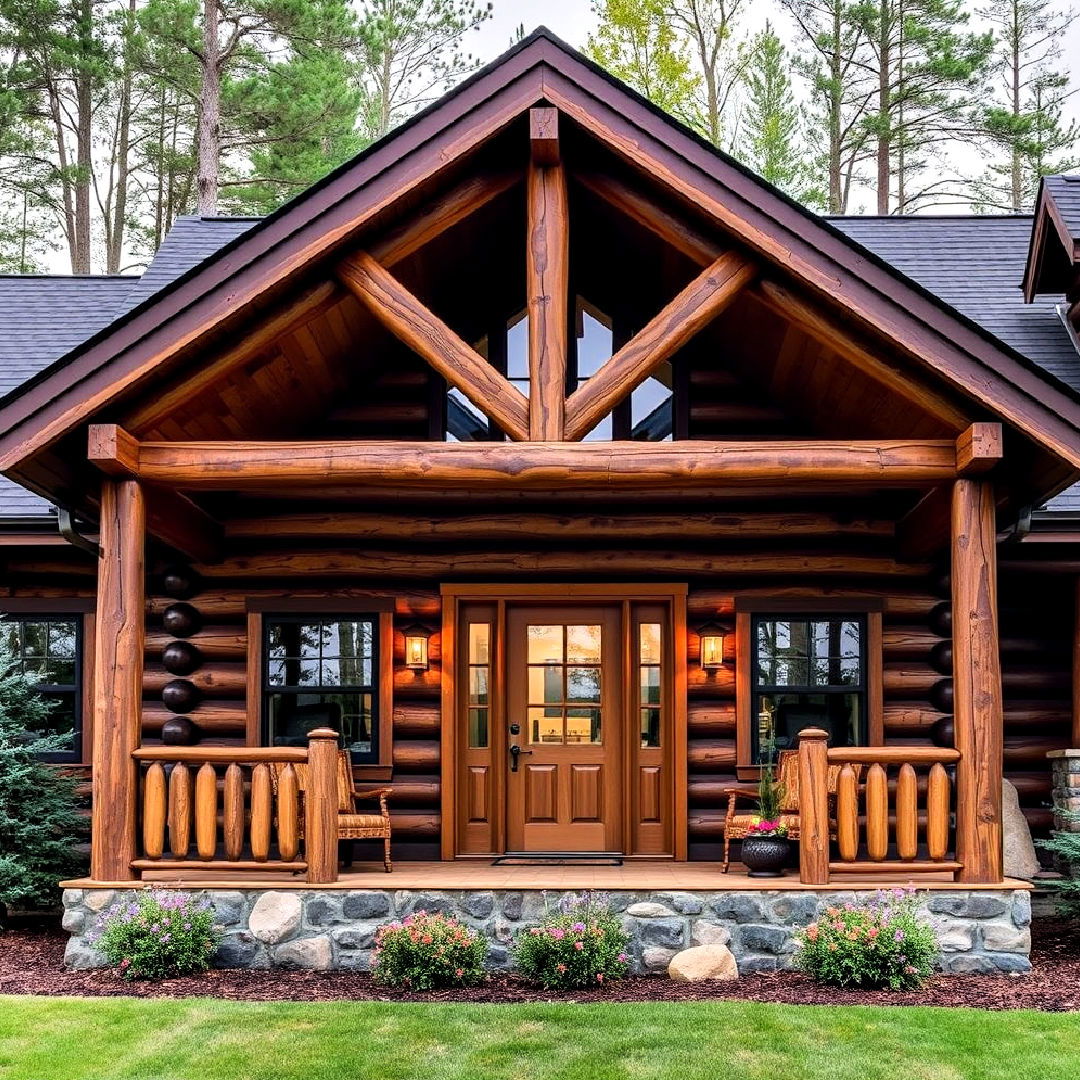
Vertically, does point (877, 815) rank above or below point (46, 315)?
below

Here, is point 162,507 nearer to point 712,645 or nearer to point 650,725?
point 650,725

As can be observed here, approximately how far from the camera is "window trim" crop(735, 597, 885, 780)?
29.2 ft

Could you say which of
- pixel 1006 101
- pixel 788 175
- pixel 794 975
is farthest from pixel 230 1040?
pixel 1006 101

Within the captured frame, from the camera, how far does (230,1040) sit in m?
5.45

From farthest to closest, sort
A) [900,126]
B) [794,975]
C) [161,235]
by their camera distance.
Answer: [161,235] < [900,126] < [794,975]

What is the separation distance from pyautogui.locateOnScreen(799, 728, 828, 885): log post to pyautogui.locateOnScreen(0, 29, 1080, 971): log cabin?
22mm

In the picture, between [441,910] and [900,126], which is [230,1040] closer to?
[441,910]

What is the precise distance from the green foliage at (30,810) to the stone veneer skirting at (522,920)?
1.41 metres

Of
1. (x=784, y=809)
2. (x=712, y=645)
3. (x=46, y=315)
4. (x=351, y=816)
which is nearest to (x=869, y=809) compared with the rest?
(x=784, y=809)

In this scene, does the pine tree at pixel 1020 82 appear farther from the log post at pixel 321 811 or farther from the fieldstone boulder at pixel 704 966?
the log post at pixel 321 811

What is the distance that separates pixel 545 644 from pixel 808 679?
204cm

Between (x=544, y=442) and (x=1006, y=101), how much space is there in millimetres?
19416

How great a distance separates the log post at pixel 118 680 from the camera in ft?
22.3

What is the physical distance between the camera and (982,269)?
11219mm
